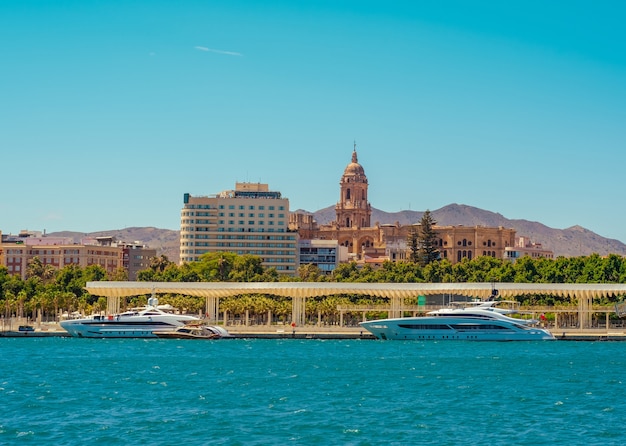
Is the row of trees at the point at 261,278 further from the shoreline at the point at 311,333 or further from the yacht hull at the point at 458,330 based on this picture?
the yacht hull at the point at 458,330

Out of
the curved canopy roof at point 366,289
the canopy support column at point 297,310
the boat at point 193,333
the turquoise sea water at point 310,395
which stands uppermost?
the curved canopy roof at point 366,289

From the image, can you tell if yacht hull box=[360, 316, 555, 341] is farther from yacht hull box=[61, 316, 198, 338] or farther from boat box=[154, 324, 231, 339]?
yacht hull box=[61, 316, 198, 338]

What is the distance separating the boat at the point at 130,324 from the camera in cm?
11094

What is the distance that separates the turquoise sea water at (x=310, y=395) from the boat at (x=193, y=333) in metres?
10.5

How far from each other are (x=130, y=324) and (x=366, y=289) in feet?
80.9

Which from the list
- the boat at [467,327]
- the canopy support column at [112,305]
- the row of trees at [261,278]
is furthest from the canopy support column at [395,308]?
the canopy support column at [112,305]

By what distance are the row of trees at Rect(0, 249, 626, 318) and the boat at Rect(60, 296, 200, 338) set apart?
17.6 m

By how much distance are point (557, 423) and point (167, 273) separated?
121261 millimetres

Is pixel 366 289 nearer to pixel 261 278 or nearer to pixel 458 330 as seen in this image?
pixel 458 330

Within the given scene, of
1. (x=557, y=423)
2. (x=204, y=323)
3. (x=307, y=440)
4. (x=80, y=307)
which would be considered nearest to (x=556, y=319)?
(x=204, y=323)

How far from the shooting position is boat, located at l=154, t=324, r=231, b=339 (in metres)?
111

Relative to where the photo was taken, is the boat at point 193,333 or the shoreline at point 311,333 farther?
the shoreline at point 311,333

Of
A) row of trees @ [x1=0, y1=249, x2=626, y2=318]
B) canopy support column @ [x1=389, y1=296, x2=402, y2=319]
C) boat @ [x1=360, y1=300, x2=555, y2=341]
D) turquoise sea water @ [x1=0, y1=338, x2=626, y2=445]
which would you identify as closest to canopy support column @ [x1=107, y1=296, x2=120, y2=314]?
row of trees @ [x1=0, y1=249, x2=626, y2=318]

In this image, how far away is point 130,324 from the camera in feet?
364
